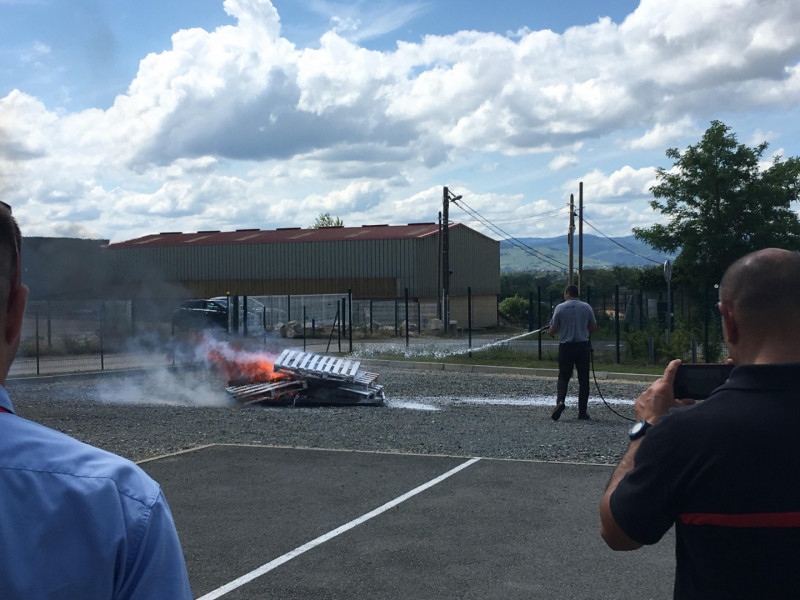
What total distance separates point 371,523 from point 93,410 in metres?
9.86

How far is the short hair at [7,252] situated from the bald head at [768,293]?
1.88 m

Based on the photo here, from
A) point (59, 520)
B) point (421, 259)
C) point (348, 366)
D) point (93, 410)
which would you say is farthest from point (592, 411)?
point (421, 259)

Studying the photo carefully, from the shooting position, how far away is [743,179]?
128 ft

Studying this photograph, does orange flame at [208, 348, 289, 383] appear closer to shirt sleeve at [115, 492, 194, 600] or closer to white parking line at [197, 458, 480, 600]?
white parking line at [197, 458, 480, 600]

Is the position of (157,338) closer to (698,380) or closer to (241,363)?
(241,363)

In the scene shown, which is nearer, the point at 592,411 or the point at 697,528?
the point at 697,528

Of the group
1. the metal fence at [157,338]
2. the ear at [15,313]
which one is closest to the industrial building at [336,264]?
the metal fence at [157,338]

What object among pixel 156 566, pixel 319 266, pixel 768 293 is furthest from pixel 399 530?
pixel 319 266

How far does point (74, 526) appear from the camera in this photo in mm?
1319

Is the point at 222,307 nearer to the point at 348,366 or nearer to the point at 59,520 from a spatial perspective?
the point at 348,366

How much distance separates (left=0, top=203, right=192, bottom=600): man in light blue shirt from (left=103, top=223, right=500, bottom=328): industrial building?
1782 inches

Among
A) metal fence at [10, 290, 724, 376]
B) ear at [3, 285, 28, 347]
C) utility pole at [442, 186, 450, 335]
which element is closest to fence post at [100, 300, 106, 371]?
metal fence at [10, 290, 724, 376]

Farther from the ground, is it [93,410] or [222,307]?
[222,307]

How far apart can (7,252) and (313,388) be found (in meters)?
13.8
